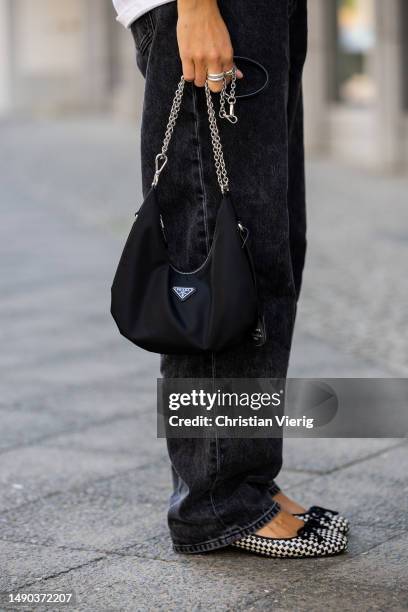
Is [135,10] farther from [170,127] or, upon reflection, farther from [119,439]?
[119,439]

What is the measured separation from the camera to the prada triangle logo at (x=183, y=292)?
2236mm

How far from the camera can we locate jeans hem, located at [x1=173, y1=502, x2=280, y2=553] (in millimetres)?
2439

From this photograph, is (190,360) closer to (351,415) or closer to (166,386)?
(166,386)

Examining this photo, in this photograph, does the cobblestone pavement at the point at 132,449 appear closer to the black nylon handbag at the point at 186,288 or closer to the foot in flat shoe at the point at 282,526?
the foot in flat shoe at the point at 282,526

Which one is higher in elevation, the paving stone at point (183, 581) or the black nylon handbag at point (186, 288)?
the black nylon handbag at point (186, 288)

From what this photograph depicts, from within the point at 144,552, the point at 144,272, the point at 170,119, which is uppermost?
the point at 170,119

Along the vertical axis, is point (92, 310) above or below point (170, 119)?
below

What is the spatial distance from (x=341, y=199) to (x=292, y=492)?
6.96m

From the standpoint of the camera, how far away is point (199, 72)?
88.4 inches

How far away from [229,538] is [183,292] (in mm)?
556

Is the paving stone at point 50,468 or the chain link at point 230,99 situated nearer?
the chain link at point 230,99

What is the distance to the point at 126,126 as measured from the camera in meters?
17.6

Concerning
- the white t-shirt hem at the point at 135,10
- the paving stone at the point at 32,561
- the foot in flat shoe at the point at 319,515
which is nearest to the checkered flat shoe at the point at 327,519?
the foot in flat shoe at the point at 319,515

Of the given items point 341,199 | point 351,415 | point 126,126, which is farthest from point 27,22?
point 351,415
